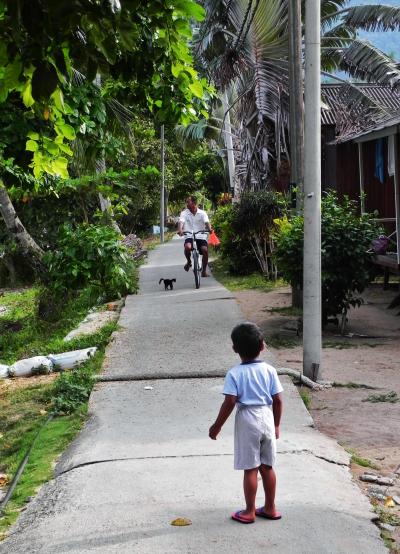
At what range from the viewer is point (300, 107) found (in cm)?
1233

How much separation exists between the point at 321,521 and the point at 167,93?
3828 millimetres

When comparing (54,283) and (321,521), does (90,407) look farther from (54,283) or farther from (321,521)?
(54,283)

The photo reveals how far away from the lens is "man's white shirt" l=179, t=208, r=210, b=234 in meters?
15.1

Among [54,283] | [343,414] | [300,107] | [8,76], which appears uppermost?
[300,107]

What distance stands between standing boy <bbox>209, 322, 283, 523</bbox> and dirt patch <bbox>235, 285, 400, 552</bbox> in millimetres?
804

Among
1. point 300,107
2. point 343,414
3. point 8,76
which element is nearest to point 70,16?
point 8,76

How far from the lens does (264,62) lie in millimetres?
18234

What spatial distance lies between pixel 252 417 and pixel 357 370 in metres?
4.93

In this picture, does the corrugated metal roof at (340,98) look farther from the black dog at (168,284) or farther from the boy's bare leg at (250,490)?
the boy's bare leg at (250,490)

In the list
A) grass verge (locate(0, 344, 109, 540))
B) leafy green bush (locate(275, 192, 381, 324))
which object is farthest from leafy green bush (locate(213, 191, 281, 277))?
grass verge (locate(0, 344, 109, 540))

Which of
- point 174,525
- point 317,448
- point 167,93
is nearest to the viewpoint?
point 174,525

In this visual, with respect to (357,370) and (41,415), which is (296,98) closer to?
(357,370)

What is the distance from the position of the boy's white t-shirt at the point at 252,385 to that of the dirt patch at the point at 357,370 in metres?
1.06

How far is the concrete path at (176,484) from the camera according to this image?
163 inches
